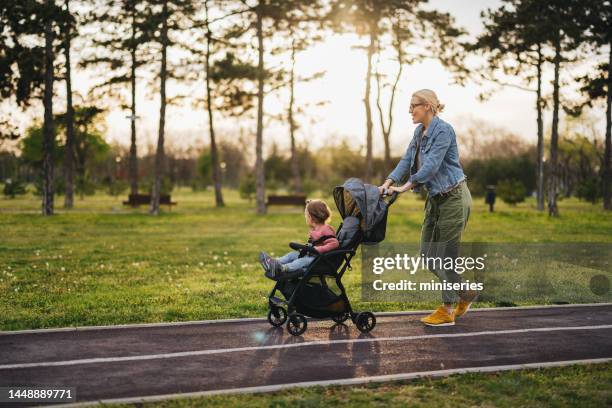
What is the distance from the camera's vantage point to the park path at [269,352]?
16.7 ft

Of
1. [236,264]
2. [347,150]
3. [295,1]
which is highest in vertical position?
[295,1]

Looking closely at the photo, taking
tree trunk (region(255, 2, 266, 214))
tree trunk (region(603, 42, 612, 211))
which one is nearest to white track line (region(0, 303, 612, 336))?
tree trunk (region(255, 2, 266, 214))

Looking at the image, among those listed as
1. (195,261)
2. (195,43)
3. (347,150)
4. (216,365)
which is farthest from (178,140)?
(216,365)

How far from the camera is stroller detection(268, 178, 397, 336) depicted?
259 inches

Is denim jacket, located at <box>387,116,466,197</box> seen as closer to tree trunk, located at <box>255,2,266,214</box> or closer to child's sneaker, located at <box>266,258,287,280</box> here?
child's sneaker, located at <box>266,258,287,280</box>

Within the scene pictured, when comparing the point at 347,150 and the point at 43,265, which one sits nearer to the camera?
the point at 43,265

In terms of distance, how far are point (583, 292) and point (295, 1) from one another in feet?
81.4

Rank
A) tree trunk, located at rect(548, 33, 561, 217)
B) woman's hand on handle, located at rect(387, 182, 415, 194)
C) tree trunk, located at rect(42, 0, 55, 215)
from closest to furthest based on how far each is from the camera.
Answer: woman's hand on handle, located at rect(387, 182, 415, 194) → tree trunk, located at rect(42, 0, 55, 215) → tree trunk, located at rect(548, 33, 561, 217)

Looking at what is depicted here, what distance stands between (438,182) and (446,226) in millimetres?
435

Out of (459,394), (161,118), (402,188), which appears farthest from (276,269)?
(161,118)

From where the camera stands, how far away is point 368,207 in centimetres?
658

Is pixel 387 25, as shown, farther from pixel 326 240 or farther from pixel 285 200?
pixel 326 240

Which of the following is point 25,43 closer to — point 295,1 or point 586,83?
point 295,1

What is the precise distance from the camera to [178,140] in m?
116
